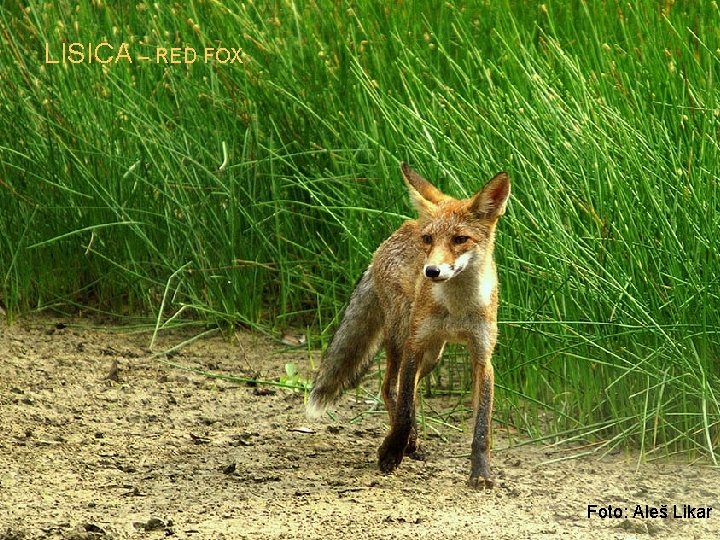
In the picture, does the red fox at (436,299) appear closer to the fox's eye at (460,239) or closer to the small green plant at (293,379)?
the fox's eye at (460,239)

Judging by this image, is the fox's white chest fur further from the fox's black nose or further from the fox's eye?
the fox's black nose

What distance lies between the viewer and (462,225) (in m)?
4.92

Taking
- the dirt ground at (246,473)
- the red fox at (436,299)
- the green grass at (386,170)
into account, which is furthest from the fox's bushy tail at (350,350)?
the green grass at (386,170)

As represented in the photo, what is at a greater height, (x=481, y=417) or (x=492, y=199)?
(x=492, y=199)

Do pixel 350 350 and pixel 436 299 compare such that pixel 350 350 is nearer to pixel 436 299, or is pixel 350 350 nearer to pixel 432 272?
pixel 436 299

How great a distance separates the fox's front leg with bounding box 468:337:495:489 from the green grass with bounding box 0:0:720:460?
12.2 inches

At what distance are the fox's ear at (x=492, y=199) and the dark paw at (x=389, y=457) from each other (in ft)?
3.10

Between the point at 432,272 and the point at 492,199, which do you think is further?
the point at 492,199

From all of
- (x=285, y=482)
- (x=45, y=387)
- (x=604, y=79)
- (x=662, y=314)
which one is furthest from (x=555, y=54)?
(x=45, y=387)

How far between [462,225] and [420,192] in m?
0.37

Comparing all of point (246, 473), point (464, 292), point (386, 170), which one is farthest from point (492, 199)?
point (386, 170)

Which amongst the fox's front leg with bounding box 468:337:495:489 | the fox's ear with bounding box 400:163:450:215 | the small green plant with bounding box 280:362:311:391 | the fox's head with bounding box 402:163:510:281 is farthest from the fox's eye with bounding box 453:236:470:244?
the small green plant with bounding box 280:362:311:391

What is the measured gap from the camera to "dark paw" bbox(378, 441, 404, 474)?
5141mm

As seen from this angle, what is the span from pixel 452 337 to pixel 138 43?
3425 millimetres
